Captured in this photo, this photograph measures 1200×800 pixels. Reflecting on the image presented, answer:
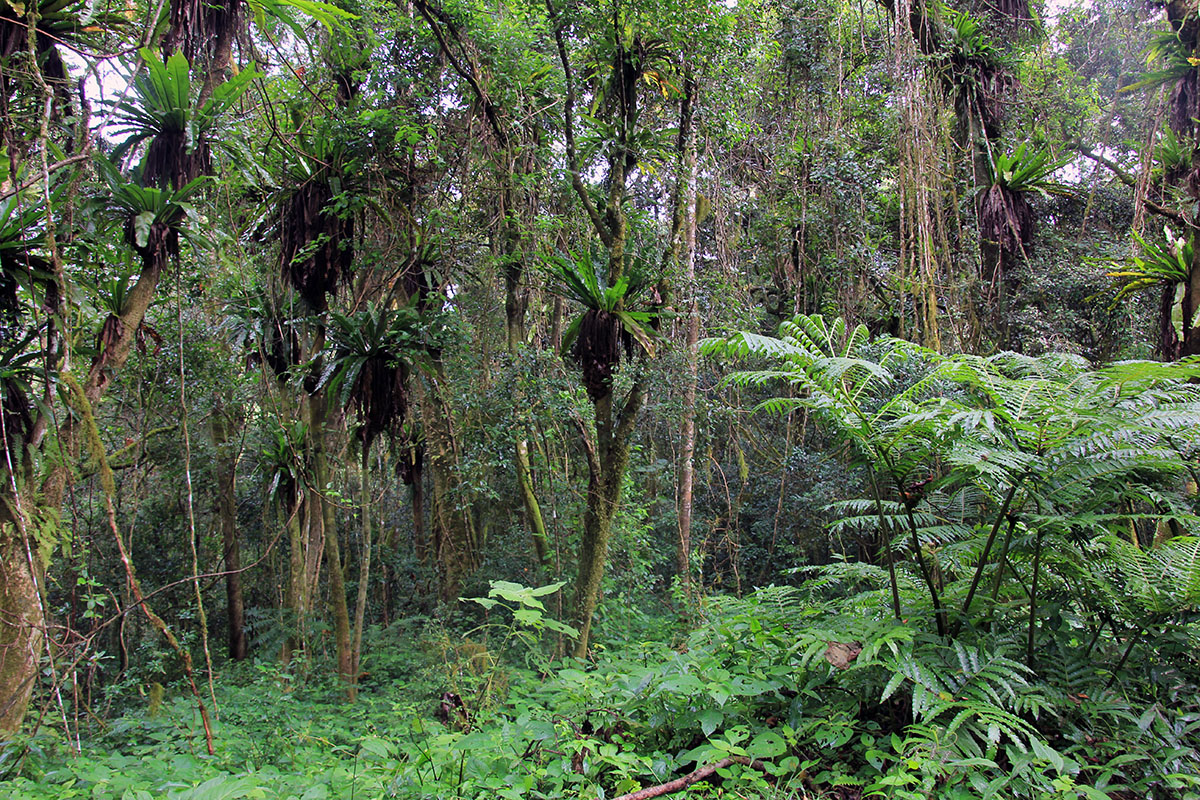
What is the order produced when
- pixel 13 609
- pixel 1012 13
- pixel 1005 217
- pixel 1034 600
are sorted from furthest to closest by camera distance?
pixel 1012 13, pixel 1005 217, pixel 13 609, pixel 1034 600

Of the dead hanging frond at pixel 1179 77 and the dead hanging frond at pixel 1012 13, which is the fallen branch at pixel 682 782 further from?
the dead hanging frond at pixel 1012 13

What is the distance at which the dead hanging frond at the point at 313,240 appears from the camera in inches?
230

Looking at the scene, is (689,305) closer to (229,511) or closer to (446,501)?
(446,501)

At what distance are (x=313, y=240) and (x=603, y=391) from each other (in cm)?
307

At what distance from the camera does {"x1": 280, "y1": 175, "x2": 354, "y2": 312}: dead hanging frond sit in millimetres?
5852

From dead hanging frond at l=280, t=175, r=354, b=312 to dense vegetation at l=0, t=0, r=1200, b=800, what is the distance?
0.12 ft

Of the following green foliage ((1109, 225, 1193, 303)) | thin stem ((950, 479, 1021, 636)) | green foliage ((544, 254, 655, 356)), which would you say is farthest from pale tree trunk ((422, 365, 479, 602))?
green foliage ((1109, 225, 1193, 303))

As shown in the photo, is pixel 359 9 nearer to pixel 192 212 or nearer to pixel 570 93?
pixel 570 93

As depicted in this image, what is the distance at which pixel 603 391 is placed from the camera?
5453 millimetres

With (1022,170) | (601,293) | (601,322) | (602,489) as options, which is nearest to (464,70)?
(601,293)

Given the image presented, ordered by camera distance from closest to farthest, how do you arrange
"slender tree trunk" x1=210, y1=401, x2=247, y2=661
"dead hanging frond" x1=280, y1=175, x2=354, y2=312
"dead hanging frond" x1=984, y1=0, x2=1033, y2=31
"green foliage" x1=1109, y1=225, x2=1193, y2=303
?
Result: "green foliage" x1=1109, y1=225, x2=1193, y2=303 → "dead hanging frond" x1=280, y1=175, x2=354, y2=312 → "dead hanging frond" x1=984, y1=0, x2=1033, y2=31 → "slender tree trunk" x1=210, y1=401, x2=247, y2=661

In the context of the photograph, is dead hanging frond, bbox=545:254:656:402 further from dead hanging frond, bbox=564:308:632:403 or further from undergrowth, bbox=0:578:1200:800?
undergrowth, bbox=0:578:1200:800

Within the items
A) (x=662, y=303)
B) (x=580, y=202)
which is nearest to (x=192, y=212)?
(x=580, y=202)

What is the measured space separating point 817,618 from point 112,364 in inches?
185
